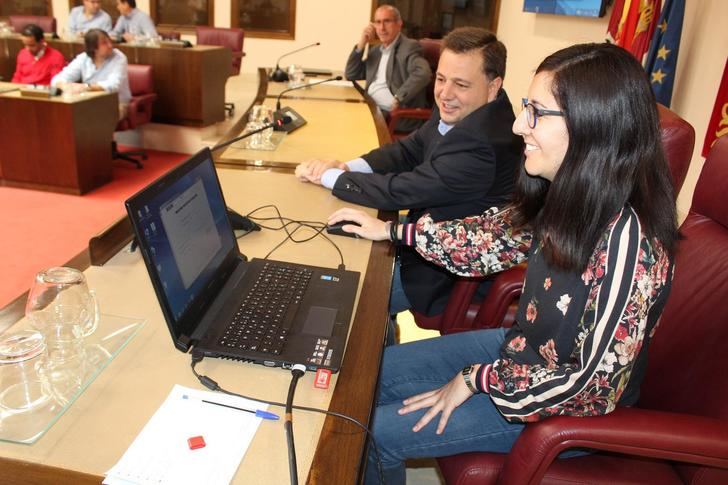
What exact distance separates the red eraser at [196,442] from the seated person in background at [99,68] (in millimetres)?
4058

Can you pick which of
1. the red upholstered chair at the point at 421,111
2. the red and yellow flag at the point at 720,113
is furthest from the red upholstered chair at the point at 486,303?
the red upholstered chair at the point at 421,111

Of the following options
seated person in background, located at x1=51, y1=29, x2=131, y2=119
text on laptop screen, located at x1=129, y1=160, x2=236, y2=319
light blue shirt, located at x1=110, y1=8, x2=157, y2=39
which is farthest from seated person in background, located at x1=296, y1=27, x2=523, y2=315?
light blue shirt, located at x1=110, y1=8, x2=157, y2=39

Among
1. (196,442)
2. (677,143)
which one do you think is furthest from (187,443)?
(677,143)

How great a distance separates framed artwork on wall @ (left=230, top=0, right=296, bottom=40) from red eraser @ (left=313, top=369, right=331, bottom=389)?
7288 mm

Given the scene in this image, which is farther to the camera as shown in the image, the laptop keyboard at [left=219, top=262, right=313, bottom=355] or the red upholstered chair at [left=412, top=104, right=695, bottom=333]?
the red upholstered chair at [left=412, top=104, right=695, bottom=333]

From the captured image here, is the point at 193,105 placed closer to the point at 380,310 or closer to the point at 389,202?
the point at 389,202

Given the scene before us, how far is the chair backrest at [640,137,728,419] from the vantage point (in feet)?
3.66

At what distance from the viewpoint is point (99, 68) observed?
14.1 feet

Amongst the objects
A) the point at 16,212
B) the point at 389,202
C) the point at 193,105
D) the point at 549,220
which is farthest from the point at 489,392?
the point at 193,105

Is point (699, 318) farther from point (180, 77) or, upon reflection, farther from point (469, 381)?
point (180, 77)

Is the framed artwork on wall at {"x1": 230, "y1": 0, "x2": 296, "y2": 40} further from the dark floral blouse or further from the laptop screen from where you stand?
the dark floral blouse

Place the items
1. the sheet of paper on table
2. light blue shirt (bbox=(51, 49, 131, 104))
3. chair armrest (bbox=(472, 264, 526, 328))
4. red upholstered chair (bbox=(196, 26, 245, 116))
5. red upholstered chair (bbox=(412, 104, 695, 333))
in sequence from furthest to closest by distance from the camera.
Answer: red upholstered chair (bbox=(196, 26, 245, 116))
light blue shirt (bbox=(51, 49, 131, 104))
chair armrest (bbox=(472, 264, 526, 328))
red upholstered chair (bbox=(412, 104, 695, 333))
the sheet of paper on table

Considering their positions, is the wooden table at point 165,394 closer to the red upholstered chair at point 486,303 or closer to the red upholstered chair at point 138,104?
the red upholstered chair at point 486,303

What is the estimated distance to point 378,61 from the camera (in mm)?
4211
